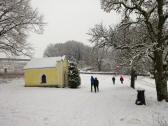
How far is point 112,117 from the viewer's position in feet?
55.5

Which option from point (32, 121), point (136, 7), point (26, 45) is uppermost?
point (136, 7)

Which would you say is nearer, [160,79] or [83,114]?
[83,114]

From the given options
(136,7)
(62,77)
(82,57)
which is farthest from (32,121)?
(82,57)

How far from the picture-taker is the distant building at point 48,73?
134ft

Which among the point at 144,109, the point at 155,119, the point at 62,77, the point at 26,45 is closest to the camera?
the point at 155,119

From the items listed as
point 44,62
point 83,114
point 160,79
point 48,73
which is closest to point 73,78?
point 48,73

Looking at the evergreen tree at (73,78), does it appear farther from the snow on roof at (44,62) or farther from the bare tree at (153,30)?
the bare tree at (153,30)

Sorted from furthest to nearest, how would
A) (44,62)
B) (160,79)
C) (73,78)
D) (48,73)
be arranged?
(44,62) → (48,73) → (73,78) → (160,79)

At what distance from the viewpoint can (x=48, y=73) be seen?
136 ft

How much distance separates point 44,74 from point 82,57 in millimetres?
74620

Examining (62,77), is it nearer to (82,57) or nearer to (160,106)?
(160,106)

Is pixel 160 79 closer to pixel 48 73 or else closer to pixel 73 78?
pixel 73 78

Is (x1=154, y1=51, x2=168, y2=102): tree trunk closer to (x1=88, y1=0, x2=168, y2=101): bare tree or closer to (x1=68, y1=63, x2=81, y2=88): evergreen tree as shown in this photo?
(x1=88, y1=0, x2=168, y2=101): bare tree

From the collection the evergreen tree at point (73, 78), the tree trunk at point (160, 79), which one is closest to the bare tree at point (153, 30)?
the tree trunk at point (160, 79)
